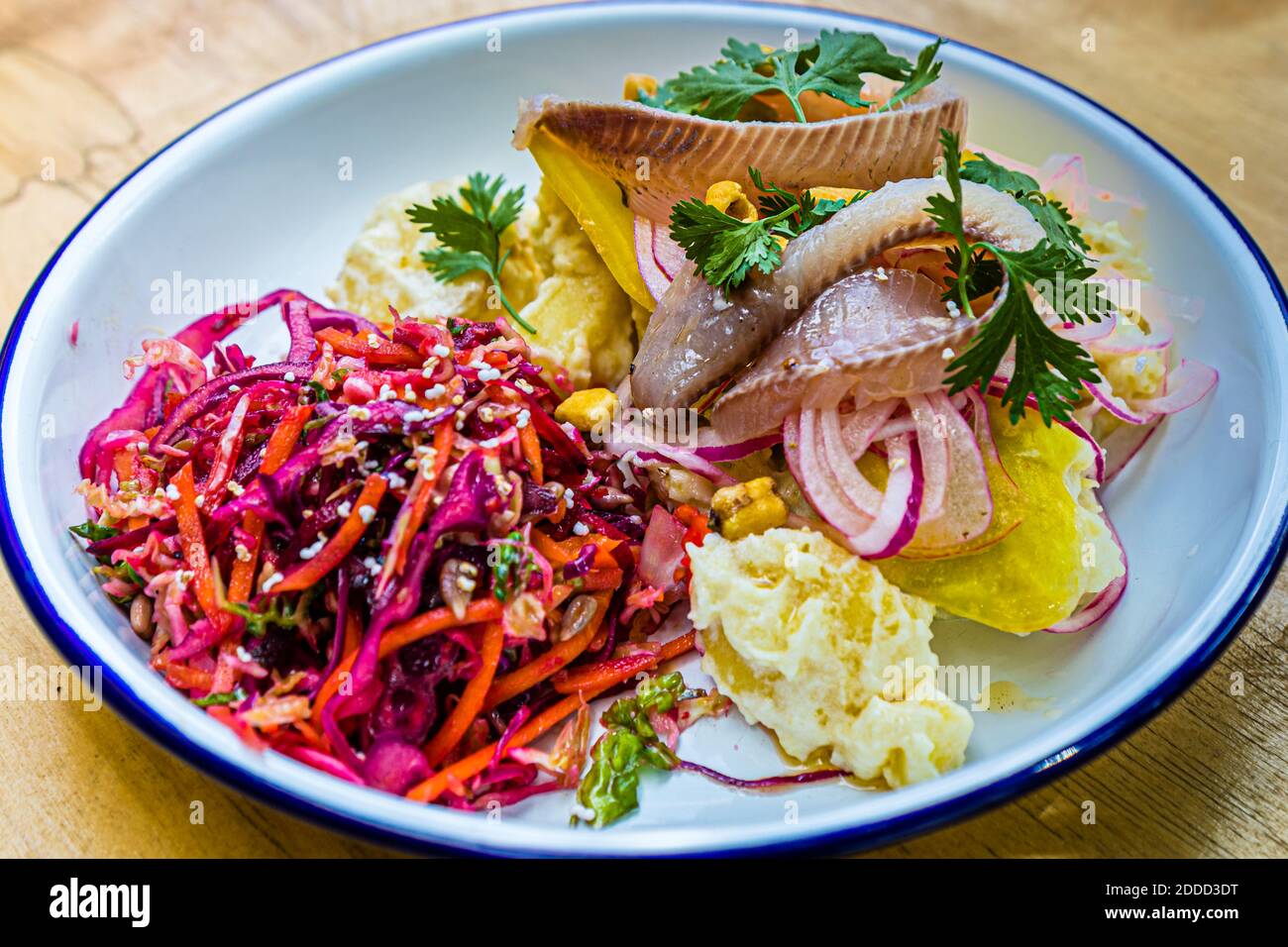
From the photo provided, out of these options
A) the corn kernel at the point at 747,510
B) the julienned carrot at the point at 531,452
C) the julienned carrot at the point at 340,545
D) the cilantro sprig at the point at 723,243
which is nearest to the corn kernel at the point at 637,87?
the cilantro sprig at the point at 723,243

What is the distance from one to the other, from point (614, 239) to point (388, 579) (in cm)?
131

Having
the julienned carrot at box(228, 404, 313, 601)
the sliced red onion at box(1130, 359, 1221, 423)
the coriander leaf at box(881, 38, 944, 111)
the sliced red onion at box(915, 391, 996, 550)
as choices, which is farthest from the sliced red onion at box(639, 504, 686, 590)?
the coriander leaf at box(881, 38, 944, 111)

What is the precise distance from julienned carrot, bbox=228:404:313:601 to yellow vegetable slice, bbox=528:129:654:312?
40.0 inches

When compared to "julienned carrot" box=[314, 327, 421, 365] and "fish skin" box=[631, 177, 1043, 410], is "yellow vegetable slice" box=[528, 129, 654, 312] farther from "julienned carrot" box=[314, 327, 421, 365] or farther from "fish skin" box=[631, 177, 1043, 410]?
"julienned carrot" box=[314, 327, 421, 365]

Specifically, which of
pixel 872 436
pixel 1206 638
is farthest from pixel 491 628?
pixel 1206 638

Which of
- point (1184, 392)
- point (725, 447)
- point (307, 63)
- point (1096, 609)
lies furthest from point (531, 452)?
point (307, 63)

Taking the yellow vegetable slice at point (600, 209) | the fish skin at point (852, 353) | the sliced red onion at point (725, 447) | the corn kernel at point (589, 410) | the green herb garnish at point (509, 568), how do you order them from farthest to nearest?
the yellow vegetable slice at point (600, 209) < the corn kernel at point (589, 410) < the sliced red onion at point (725, 447) < the fish skin at point (852, 353) < the green herb garnish at point (509, 568)

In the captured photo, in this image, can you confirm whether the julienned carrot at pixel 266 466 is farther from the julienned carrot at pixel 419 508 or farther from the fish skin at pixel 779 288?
the fish skin at pixel 779 288

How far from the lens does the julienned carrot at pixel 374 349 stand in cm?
265

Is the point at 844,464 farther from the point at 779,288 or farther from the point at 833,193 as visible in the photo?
the point at 833,193

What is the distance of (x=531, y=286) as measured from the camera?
3.33m

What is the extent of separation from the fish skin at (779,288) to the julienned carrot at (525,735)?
2.10 feet

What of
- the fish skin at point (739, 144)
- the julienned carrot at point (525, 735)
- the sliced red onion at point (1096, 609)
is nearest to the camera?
the julienned carrot at point (525, 735)

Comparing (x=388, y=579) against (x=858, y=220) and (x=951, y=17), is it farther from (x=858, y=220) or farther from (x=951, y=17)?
(x=951, y=17)
